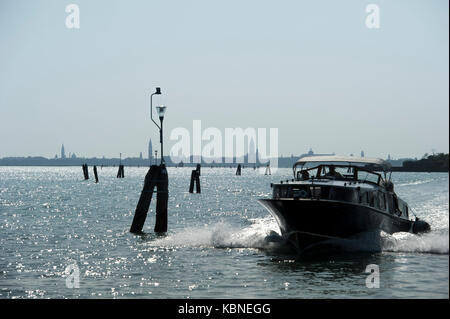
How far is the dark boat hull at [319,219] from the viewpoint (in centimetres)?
2412

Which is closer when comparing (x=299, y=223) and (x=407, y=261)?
(x=407, y=261)

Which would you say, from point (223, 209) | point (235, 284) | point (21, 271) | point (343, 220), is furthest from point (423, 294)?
point (223, 209)

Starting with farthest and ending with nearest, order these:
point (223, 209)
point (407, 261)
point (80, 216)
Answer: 1. point (223, 209)
2. point (80, 216)
3. point (407, 261)

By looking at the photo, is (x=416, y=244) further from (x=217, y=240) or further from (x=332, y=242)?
(x=217, y=240)

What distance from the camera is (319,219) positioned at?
24188 millimetres

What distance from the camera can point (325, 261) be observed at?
22.9m

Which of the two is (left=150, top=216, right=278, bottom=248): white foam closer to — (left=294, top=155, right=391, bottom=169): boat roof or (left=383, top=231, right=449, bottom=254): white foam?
(left=294, top=155, right=391, bottom=169): boat roof

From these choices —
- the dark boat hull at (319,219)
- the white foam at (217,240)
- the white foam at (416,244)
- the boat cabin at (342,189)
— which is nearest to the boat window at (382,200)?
the boat cabin at (342,189)

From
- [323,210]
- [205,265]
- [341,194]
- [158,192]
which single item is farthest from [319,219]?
[158,192]

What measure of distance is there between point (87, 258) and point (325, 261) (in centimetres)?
888

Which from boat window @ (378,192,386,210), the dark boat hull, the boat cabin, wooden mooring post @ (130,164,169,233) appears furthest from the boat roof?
wooden mooring post @ (130,164,169,233)

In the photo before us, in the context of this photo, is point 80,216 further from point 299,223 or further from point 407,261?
point 407,261

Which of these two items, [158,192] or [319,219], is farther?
[158,192]
